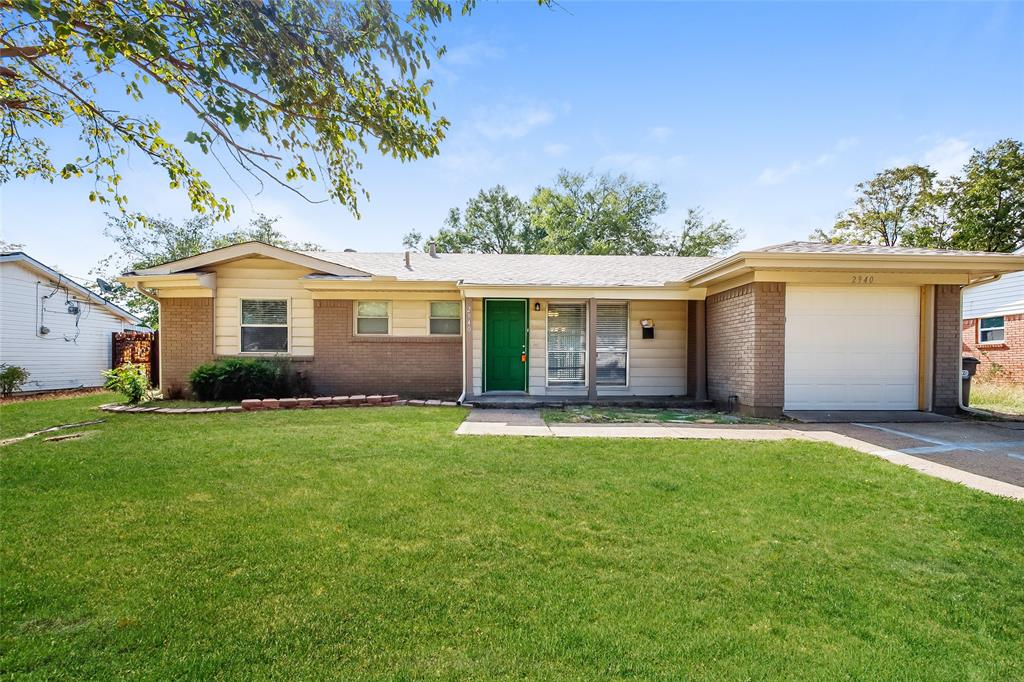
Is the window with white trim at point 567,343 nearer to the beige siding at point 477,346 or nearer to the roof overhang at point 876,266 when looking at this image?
the beige siding at point 477,346

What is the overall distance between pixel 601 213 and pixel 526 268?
20.2 m

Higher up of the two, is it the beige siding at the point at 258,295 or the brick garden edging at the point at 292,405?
the beige siding at the point at 258,295

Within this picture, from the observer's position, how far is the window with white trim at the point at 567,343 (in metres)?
11.2

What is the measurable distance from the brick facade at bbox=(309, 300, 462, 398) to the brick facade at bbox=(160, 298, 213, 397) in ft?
7.85

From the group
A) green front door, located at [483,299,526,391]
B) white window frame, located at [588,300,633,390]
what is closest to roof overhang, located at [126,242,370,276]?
green front door, located at [483,299,526,391]

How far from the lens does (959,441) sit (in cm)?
666

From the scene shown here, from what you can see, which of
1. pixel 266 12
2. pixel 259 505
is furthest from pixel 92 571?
pixel 266 12

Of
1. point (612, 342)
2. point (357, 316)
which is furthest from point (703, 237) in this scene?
Answer: point (357, 316)

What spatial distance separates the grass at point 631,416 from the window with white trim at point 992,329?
44.1 feet

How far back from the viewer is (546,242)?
3148 cm

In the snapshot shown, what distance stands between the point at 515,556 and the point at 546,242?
29.6 m

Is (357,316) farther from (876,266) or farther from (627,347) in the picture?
(876,266)

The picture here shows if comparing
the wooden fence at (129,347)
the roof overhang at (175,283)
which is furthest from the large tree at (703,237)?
the wooden fence at (129,347)

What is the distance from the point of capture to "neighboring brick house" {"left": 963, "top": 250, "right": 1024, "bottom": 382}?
48.7 ft
